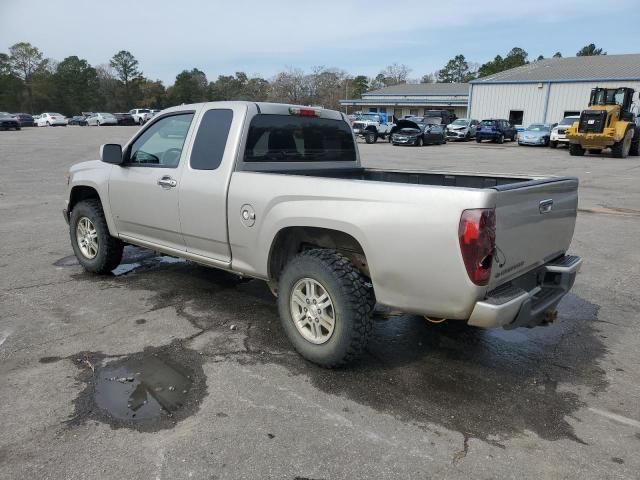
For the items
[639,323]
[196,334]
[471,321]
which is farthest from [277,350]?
[639,323]

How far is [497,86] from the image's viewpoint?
154 feet

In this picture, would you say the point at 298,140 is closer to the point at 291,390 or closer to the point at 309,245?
the point at 309,245

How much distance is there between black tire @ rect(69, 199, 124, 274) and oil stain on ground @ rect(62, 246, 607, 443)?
678mm

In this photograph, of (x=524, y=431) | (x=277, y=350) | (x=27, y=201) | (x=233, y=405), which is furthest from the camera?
(x=27, y=201)

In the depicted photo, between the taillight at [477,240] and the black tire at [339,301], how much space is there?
2.71ft

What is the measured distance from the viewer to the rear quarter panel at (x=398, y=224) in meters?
2.98

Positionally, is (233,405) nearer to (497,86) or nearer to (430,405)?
(430,405)

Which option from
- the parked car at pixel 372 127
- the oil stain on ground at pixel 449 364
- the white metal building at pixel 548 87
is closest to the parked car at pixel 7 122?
the parked car at pixel 372 127

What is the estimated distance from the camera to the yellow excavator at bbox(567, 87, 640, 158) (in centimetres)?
2382

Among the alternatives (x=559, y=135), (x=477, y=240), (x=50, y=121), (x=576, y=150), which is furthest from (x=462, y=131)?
(x=50, y=121)

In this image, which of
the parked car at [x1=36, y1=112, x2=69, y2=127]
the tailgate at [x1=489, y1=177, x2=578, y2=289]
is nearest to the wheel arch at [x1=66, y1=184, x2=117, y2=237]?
the tailgate at [x1=489, y1=177, x2=578, y2=289]

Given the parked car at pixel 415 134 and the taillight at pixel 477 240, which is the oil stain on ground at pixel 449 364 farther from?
the parked car at pixel 415 134

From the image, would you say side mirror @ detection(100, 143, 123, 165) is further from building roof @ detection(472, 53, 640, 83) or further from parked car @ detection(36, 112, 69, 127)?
parked car @ detection(36, 112, 69, 127)

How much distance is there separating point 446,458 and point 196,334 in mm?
2355
